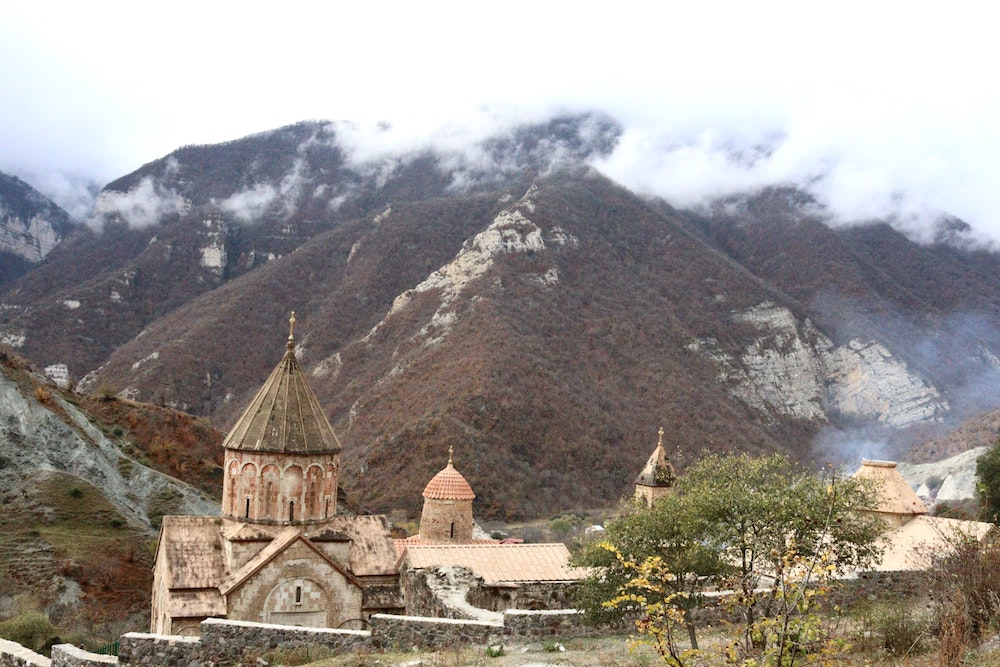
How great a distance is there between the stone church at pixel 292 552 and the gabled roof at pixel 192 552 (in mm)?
23

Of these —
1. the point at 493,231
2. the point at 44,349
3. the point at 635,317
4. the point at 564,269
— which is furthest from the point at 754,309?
the point at 44,349

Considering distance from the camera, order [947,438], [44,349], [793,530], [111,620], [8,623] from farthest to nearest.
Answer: [44,349] → [947,438] → [111,620] → [8,623] → [793,530]

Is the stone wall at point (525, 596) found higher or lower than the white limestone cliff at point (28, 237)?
lower

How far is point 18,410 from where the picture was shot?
29000 millimetres

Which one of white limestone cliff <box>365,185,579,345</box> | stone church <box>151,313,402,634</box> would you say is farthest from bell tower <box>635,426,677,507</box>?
white limestone cliff <box>365,185,579,345</box>

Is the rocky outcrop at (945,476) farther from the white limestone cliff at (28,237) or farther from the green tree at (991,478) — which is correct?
the white limestone cliff at (28,237)

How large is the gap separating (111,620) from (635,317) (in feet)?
206

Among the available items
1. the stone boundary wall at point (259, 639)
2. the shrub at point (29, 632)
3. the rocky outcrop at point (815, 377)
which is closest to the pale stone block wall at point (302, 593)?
the shrub at point (29, 632)

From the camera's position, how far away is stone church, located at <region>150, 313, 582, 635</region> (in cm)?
1680

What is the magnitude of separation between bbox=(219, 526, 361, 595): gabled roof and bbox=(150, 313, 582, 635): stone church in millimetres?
27

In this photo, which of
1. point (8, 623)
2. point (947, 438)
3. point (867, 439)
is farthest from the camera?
point (867, 439)

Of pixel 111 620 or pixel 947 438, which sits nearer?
pixel 111 620

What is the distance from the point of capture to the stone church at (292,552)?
55.1 feet

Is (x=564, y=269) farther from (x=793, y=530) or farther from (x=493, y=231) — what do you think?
(x=793, y=530)
